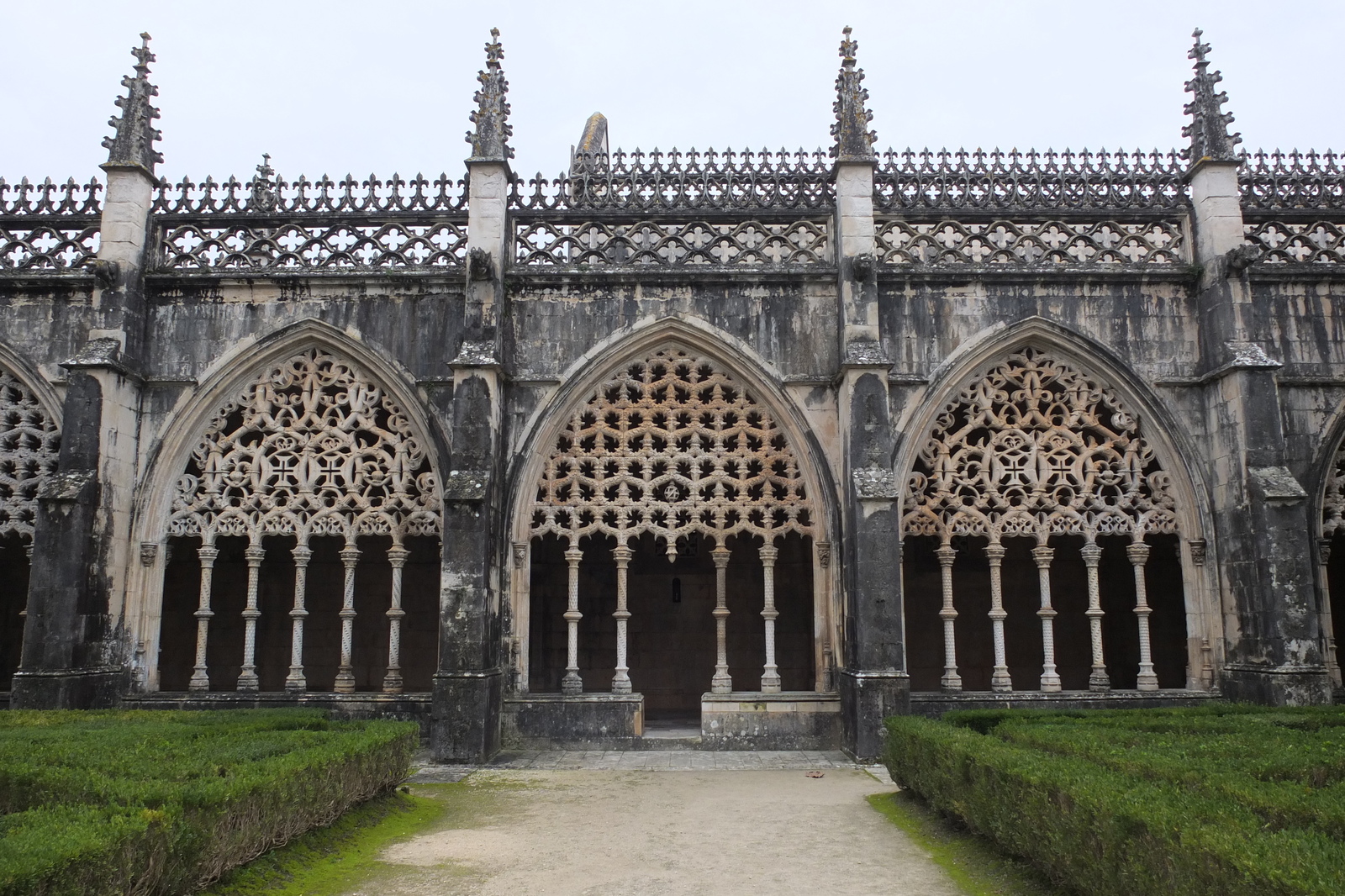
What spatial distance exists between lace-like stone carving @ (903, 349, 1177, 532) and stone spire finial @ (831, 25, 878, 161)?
11.0 ft

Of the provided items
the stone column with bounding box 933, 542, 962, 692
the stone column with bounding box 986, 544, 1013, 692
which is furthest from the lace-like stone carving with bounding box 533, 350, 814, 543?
the stone column with bounding box 986, 544, 1013, 692

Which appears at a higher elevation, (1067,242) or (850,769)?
(1067,242)

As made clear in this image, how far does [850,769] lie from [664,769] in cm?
202

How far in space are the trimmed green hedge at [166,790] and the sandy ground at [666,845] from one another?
77 cm

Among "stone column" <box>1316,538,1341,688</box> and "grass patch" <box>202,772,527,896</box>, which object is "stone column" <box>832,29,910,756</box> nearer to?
"grass patch" <box>202,772,527,896</box>

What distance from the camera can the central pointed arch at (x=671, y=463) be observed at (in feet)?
39.3

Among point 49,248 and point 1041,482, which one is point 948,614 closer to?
point 1041,482

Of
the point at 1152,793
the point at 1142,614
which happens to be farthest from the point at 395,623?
the point at 1142,614

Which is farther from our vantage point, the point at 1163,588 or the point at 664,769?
the point at 1163,588

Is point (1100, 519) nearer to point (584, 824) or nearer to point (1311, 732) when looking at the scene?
point (1311, 732)

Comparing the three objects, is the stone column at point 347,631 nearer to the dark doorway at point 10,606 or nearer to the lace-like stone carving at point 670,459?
the lace-like stone carving at point 670,459

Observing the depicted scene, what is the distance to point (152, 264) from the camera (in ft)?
41.3

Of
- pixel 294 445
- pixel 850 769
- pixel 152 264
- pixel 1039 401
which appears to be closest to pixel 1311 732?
pixel 850 769

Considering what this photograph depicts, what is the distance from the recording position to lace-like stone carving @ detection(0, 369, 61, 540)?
12141 mm
